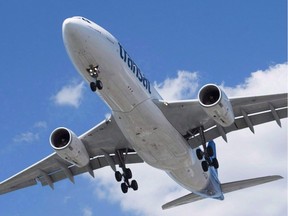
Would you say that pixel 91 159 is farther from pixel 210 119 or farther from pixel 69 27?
pixel 69 27

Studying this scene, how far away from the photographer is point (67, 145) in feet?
80.5

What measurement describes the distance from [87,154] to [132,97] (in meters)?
4.78

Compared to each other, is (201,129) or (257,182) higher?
(201,129)

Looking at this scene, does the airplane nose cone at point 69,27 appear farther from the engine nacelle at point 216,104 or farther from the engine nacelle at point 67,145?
the engine nacelle at point 216,104

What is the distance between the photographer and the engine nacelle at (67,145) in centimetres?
2466

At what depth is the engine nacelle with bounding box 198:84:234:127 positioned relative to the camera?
22484mm

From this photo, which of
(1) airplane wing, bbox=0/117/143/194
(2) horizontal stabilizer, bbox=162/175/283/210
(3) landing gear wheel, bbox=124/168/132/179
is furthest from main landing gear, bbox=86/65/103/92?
(2) horizontal stabilizer, bbox=162/175/283/210

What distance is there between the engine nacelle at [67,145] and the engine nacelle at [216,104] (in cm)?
589

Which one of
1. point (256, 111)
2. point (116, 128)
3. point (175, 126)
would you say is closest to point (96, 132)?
point (116, 128)

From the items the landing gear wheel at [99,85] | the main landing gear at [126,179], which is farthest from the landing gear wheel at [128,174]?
the landing gear wheel at [99,85]

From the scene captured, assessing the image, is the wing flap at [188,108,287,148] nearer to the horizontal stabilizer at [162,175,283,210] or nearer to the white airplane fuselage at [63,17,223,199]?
the white airplane fuselage at [63,17,223,199]

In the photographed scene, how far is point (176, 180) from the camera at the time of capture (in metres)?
27.3

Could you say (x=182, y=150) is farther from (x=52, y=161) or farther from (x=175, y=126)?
(x=52, y=161)

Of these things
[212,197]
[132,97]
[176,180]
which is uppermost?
[132,97]
